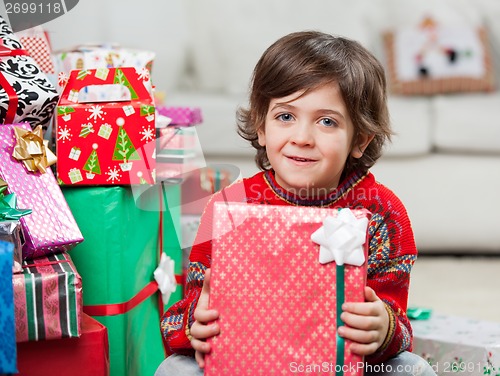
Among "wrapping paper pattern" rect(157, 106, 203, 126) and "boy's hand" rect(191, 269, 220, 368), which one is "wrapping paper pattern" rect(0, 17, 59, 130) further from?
"boy's hand" rect(191, 269, 220, 368)

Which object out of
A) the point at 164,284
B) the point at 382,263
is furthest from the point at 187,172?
the point at 382,263

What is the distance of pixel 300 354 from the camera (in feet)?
3.14

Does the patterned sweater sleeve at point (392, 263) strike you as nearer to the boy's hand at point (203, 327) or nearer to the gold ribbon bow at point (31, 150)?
the boy's hand at point (203, 327)

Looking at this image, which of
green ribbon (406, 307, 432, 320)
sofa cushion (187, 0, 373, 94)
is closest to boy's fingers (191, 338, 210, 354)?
green ribbon (406, 307, 432, 320)

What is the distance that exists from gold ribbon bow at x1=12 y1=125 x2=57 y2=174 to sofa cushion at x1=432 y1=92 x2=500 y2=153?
1.42 meters

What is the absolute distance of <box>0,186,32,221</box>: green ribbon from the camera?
1075 mm

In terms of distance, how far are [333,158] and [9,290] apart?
0.47 meters

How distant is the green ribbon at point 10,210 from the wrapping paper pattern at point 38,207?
0.04 m

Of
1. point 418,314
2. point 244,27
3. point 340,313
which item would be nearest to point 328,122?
point 340,313

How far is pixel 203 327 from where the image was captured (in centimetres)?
97

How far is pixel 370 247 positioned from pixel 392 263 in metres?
0.04

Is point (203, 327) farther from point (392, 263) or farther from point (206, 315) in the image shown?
point (392, 263)

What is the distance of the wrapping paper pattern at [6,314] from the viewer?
925 mm

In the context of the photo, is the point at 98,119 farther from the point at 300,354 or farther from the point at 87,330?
the point at 300,354
